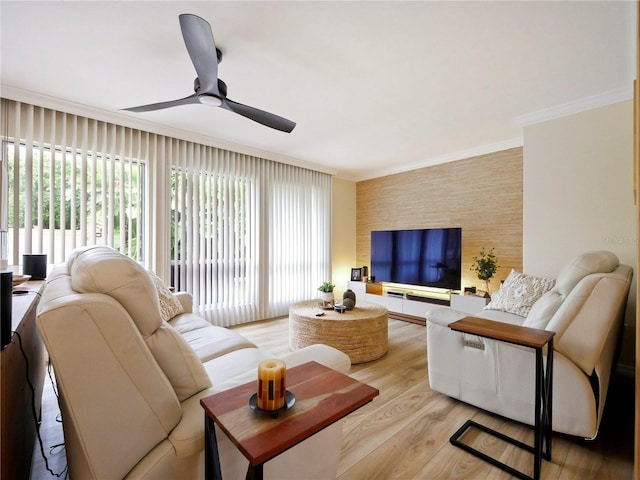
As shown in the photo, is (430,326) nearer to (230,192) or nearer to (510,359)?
(510,359)

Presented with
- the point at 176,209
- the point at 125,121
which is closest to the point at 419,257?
the point at 176,209

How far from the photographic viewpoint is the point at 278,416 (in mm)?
818

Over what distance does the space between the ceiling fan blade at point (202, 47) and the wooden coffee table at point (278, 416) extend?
1.68 metres

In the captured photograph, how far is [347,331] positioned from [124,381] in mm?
2053

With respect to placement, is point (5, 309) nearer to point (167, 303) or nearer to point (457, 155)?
point (167, 303)

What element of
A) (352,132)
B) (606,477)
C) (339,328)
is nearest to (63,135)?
(352,132)

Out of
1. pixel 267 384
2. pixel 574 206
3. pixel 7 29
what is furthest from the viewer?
pixel 574 206

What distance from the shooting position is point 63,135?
2.79 m

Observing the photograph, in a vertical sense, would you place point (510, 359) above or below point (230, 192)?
below

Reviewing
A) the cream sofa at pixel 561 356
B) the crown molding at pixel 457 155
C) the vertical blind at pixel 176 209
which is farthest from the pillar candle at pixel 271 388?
the crown molding at pixel 457 155

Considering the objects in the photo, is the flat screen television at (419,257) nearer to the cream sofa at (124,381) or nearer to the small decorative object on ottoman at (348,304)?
the small decorative object on ottoman at (348,304)

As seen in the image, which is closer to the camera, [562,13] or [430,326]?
[562,13]

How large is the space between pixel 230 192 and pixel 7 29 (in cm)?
236

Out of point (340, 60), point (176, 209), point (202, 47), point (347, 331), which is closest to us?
point (202, 47)
